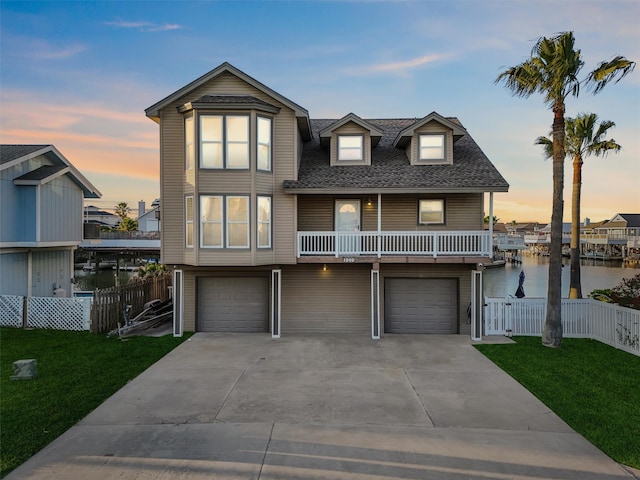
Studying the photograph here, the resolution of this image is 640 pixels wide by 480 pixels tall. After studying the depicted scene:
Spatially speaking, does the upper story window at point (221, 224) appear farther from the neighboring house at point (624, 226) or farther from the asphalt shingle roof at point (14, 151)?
the neighboring house at point (624, 226)

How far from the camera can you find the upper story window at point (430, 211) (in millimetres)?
14219

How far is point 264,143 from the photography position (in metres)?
13.0

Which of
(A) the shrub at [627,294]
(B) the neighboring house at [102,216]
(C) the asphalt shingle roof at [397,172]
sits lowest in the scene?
(A) the shrub at [627,294]

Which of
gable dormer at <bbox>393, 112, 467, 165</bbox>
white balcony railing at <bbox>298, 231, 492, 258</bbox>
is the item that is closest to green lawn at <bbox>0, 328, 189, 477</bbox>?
white balcony railing at <bbox>298, 231, 492, 258</bbox>

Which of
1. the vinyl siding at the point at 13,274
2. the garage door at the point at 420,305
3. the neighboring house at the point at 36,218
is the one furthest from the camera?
the neighboring house at the point at 36,218

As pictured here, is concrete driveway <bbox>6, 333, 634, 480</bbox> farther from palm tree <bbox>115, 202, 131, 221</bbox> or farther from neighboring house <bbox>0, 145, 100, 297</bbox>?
palm tree <bbox>115, 202, 131, 221</bbox>

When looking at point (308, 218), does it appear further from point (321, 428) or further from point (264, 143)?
point (321, 428)

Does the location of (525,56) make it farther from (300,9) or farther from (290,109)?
(300,9)

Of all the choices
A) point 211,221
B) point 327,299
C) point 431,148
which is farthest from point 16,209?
point 431,148

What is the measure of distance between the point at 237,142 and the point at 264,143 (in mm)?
954

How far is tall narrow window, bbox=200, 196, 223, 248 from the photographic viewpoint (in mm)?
12516

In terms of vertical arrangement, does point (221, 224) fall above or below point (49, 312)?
above

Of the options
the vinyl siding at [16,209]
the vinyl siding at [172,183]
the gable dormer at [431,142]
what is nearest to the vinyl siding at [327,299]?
the vinyl siding at [172,183]

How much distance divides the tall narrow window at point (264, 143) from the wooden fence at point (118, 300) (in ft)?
24.5
